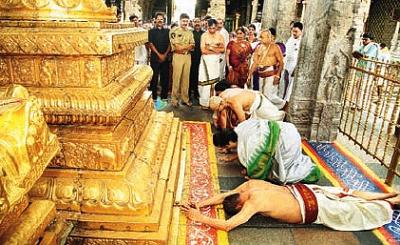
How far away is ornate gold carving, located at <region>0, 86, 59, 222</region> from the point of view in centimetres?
97

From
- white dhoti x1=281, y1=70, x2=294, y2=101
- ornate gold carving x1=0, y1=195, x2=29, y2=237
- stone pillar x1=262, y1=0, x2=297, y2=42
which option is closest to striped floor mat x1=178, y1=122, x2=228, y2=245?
ornate gold carving x1=0, y1=195, x2=29, y2=237

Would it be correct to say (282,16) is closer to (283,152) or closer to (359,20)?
(359,20)

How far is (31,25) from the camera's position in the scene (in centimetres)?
192

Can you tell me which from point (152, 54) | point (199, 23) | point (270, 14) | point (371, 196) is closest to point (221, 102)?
point (371, 196)

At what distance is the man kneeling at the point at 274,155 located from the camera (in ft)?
10.3

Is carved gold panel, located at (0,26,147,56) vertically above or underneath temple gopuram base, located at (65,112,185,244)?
above

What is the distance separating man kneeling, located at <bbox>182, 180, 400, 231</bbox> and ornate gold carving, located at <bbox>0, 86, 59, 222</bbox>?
5.36 ft

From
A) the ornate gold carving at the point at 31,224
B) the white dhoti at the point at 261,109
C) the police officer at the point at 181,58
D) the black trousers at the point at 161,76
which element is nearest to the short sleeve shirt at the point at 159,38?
the black trousers at the point at 161,76

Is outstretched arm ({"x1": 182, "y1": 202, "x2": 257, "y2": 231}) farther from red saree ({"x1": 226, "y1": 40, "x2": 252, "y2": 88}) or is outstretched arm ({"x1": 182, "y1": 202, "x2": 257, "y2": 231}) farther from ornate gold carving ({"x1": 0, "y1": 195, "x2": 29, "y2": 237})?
red saree ({"x1": 226, "y1": 40, "x2": 252, "y2": 88})

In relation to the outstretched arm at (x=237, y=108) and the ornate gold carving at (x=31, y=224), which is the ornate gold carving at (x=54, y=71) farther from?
the outstretched arm at (x=237, y=108)

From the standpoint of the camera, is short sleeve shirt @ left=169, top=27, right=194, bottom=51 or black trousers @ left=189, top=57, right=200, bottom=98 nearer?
short sleeve shirt @ left=169, top=27, right=194, bottom=51

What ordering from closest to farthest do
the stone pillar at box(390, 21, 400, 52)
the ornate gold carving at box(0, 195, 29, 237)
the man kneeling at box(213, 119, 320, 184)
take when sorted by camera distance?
the ornate gold carving at box(0, 195, 29, 237) < the man kneeling at box(213, 119, 320, 184) < the stone pillar at box(390, 21, 400, 52)

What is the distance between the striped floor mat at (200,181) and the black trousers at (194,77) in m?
1.95

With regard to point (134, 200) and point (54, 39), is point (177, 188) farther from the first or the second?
point (54, 39)
